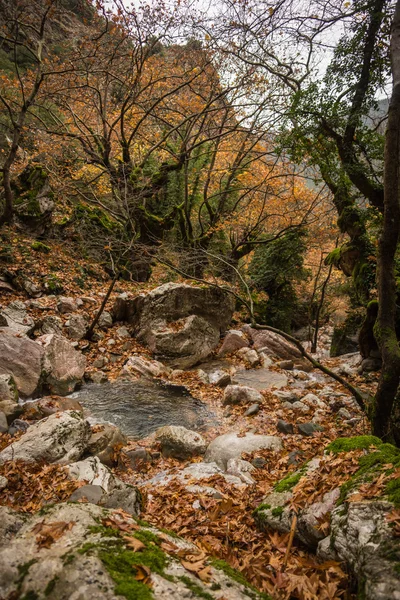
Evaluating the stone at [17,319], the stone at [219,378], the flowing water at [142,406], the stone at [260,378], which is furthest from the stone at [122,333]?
the stone at [260,378]

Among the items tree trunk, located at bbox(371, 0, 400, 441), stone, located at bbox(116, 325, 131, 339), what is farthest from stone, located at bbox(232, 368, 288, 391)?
tree trunk, located at bbox(371, 0, 400, 441)

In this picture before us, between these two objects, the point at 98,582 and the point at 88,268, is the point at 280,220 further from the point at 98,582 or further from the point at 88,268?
the point at 98,582

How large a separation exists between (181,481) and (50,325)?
20.5ft

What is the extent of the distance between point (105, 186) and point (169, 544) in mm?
14211

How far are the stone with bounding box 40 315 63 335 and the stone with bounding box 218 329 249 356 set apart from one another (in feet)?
17.5

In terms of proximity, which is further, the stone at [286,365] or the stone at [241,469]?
the stone at [286,365]

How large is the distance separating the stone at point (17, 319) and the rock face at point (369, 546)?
7754mm

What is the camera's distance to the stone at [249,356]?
10.4m

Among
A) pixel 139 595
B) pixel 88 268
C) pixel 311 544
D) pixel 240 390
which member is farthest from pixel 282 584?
pixel 88 268

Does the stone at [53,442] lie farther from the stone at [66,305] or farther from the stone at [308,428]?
the stone at [66,305]

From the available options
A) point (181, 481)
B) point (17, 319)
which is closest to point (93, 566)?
point (181, 481)

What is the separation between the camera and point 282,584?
2.09 meters

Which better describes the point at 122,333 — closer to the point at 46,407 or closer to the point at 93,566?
the point at 46,407

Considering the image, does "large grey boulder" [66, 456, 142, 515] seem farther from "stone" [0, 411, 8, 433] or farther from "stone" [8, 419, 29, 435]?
"stone" [0, 411, 8, 433]
